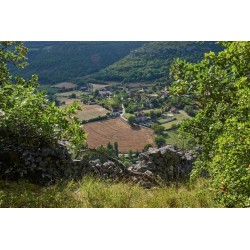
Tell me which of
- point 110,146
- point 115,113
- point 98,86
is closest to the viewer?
point 110,146

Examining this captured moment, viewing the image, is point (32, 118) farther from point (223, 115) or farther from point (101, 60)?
point (101, 60)

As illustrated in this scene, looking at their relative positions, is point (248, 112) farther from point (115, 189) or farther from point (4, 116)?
point (4, 116)

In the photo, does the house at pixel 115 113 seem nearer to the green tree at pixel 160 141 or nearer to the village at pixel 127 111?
the village at pixel 127 111

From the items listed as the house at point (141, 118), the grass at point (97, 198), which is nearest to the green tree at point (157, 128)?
the house at point (141, 118)

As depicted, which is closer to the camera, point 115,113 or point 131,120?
point 131,120

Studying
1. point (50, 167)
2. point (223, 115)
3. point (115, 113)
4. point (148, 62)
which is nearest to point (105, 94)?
point (115, 113)

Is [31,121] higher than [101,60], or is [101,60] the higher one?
[31,121]

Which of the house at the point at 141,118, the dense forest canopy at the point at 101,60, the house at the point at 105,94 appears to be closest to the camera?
the house at the point at 141,118
